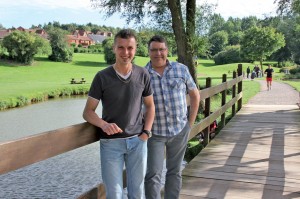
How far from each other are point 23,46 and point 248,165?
211ft

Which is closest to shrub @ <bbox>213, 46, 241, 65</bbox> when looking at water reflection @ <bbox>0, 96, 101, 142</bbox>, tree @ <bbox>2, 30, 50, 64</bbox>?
tree @ <bbox>2, 30, 50, 64</bbox>

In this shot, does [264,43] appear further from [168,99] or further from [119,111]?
[119,111]

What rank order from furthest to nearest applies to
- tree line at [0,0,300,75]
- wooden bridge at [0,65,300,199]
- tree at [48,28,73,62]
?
tree at [48,28,73,62] → tree line at [0,0,300,75] → wooden bridge at [0,65,300,199]

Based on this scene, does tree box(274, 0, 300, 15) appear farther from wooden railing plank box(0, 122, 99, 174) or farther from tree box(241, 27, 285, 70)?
tree box(241, 27, 285, 70)

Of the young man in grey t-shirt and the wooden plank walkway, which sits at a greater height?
the young man in grey t-shirt

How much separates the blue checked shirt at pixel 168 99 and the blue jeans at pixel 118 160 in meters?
0.57

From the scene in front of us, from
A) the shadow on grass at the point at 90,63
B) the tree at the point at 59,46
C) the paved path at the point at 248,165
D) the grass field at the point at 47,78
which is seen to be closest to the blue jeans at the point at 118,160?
the paved path at the point at 248,165

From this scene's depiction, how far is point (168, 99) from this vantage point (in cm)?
330

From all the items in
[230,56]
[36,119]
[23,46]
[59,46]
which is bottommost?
[36,119]

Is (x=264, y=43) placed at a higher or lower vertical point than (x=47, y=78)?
higher

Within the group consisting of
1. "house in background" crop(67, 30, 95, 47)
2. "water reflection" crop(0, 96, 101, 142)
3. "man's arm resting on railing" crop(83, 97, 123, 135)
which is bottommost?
"water reflection" crop(0, 96, 101, 142)

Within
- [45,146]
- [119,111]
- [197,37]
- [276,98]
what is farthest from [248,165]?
[276,98]

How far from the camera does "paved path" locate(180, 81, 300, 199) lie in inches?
174

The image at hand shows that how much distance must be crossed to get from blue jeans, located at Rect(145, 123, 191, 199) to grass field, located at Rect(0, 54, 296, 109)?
65.7 ft
